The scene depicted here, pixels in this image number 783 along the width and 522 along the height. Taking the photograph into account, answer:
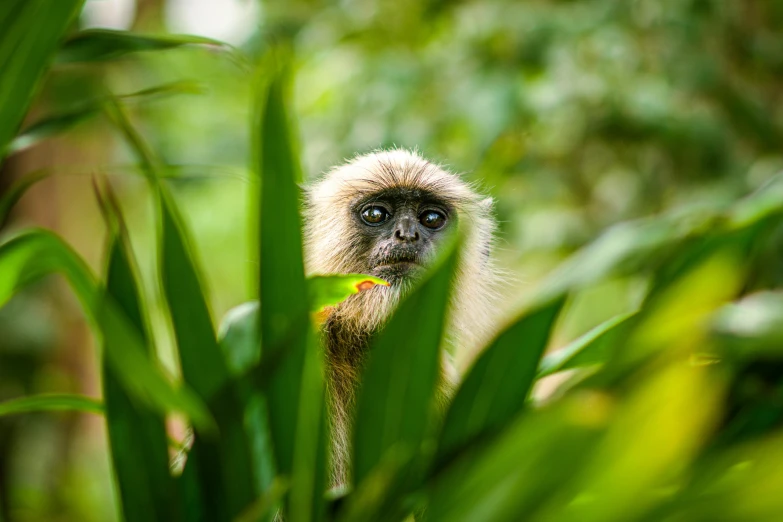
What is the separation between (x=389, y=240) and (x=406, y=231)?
55 millimetres

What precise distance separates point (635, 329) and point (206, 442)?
412mm

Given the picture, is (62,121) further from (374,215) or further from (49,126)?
(374,215)

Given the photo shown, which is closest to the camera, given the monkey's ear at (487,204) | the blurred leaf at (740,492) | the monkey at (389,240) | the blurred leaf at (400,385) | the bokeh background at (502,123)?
the blurred leaf at (740,492)

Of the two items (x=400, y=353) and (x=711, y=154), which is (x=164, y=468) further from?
(x=711, y=154)

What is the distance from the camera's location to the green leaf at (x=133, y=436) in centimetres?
77

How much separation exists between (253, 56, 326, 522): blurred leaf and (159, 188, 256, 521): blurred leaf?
0.04m

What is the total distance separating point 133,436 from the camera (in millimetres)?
793

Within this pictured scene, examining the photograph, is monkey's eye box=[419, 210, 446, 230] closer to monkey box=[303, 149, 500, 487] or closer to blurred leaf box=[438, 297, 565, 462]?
monkey box=[303, 149, 500, 487]

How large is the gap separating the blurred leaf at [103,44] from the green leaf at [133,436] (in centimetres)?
40

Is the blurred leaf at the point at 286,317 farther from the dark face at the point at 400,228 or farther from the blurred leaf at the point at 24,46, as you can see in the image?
the dark face at the point at 400,228

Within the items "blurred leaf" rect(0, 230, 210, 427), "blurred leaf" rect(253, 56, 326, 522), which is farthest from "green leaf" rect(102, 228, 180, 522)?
"blurred leaf" rect(253, 56, 326, 522)

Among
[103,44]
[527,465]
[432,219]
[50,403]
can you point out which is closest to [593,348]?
[527,465]

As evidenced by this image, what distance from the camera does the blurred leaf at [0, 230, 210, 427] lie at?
623mm

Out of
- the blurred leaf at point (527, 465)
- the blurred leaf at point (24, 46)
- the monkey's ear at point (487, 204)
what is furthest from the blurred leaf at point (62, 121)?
the monkey's ear at point (487, 204)
